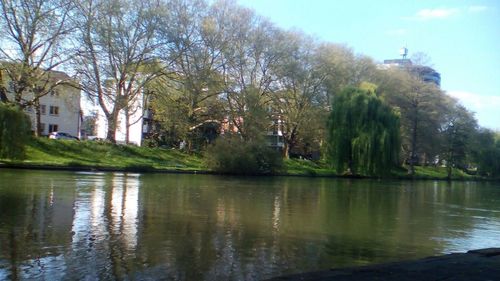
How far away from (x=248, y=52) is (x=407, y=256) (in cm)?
5023

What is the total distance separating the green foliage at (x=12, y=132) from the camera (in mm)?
35500

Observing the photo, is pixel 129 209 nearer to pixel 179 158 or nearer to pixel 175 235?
pixel 175 235

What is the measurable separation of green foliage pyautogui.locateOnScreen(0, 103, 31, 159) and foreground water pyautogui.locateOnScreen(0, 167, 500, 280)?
A: 14.9 metres

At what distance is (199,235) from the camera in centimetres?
1242

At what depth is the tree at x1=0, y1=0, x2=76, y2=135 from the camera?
45125 mm

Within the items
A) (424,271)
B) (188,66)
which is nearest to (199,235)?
(424,271)

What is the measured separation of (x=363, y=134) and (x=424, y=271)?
45.1 meters

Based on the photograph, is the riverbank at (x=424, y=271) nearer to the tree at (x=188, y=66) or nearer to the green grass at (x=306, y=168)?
the tree at (x=188, y=66)

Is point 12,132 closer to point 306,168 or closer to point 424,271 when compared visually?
point 424,271

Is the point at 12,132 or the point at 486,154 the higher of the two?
the point at 486,154

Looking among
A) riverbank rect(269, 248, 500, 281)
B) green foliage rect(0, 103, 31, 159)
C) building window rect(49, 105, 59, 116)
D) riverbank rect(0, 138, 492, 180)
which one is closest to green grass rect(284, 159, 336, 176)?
riverbank rect(0, 138, 492, 180)

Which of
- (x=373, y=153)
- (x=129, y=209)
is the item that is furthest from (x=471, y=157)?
(x=129, y=209)

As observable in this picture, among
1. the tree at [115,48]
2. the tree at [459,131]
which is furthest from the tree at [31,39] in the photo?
the tree at [459,131]

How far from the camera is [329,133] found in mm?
55125
